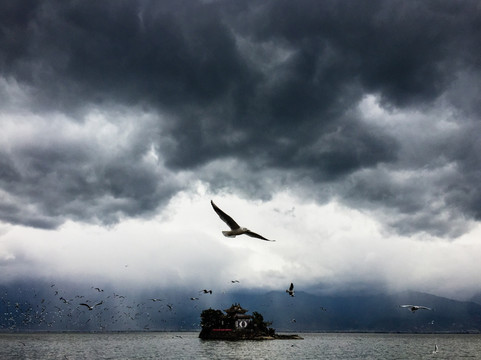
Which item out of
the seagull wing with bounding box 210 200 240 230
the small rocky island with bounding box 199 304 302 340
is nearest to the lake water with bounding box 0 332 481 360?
the small rocky island with bounding box 199 304 302 340

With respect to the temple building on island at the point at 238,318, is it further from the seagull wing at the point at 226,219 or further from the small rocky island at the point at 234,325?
the seagull wing at the point at 226,219

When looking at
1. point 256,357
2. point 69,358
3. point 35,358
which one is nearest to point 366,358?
point 256,357

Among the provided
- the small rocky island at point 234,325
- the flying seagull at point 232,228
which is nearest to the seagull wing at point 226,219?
the flying seagull at point 232,228

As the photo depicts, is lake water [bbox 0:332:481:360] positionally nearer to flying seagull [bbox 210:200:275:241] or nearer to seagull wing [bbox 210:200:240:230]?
flying seagull [bbox 210:200:275:241]

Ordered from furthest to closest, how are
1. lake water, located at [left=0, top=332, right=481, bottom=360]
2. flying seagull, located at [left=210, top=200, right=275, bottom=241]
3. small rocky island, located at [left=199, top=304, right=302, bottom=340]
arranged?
small rocky island, located at [left=199, top=304, right=302, bottom=340]
lake water, located at [left=0, top=332, right=481, bottom=360]
flying seagull, located at [left=210, top=200, right=275, bottom=241]

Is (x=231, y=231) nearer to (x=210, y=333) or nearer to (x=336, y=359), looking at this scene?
(x=336, y=359)

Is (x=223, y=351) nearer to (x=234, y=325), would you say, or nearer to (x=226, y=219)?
(x=234, y=325)

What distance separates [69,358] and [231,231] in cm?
7048

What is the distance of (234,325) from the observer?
106m

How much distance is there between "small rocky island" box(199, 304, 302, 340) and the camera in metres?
104

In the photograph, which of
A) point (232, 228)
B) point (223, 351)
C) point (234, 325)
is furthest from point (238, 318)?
point (232, 228)

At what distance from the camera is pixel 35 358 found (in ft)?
223

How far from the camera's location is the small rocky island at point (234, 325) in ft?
341

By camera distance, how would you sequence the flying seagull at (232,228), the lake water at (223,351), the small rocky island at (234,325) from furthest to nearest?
the small rocky island at (234,325), the lake water at (223,351), the flying seagull at (232,228)
